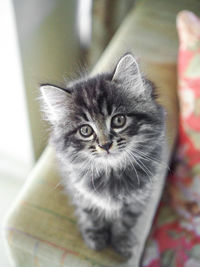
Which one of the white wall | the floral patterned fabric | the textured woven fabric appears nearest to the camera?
the textured woven fabric

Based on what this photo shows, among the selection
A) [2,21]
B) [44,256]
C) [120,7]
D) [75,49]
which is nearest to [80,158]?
[44,256]

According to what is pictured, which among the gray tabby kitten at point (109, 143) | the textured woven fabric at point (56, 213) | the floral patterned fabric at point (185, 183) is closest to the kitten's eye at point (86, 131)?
the gray tabby kitten at point (109, 143)

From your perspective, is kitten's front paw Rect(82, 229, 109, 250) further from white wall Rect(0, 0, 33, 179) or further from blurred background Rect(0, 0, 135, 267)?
white wall Rect(0, 0, 33, 179)

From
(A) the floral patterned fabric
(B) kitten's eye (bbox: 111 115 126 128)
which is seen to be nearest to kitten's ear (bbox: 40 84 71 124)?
(B) kitten's eye (bbox: 111 115 126 128)

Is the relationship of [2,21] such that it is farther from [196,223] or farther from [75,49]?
[196,223]

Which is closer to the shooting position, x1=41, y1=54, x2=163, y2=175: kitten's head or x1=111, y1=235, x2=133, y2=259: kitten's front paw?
x1=41, y1=54, x2=163, y2=175: kitten's head

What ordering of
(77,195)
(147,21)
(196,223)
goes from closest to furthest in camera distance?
(77,195)
(196,223)
(147,21)
